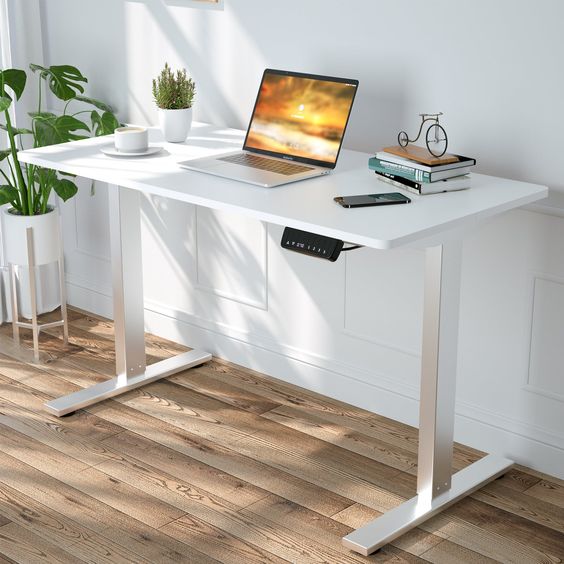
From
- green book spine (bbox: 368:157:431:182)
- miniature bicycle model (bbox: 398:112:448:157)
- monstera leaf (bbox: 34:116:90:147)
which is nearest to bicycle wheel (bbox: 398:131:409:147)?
miniature bicycle model (bbox: 398:112:448:157)

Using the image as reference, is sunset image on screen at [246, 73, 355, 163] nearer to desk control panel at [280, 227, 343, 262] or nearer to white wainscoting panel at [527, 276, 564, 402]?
desk control panel at [280, 227, 343, 262]

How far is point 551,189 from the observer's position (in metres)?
2.80

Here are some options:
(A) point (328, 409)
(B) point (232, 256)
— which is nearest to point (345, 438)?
(A) point (328, 409)

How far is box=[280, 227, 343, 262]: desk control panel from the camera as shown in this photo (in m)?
2.76

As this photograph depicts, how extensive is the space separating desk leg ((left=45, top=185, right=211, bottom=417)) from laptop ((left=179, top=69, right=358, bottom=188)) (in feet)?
1.56

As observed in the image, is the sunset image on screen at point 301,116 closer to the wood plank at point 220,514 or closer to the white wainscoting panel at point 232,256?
the white wainscoting panel at point 232,256

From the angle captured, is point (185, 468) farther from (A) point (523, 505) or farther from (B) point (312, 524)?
(A) point (523, 505)

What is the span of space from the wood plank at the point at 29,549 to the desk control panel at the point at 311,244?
1.03 metres

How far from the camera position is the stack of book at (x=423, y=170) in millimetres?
2643

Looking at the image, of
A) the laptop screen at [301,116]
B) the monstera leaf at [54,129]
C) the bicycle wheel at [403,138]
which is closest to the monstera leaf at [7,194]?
the monstera leaf at [54,129]

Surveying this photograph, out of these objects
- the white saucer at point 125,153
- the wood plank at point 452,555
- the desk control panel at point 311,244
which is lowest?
the wood plank at point 452,555

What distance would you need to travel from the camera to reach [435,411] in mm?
2680

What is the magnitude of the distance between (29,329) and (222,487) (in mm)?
1575

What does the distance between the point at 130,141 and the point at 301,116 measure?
1.76ft
